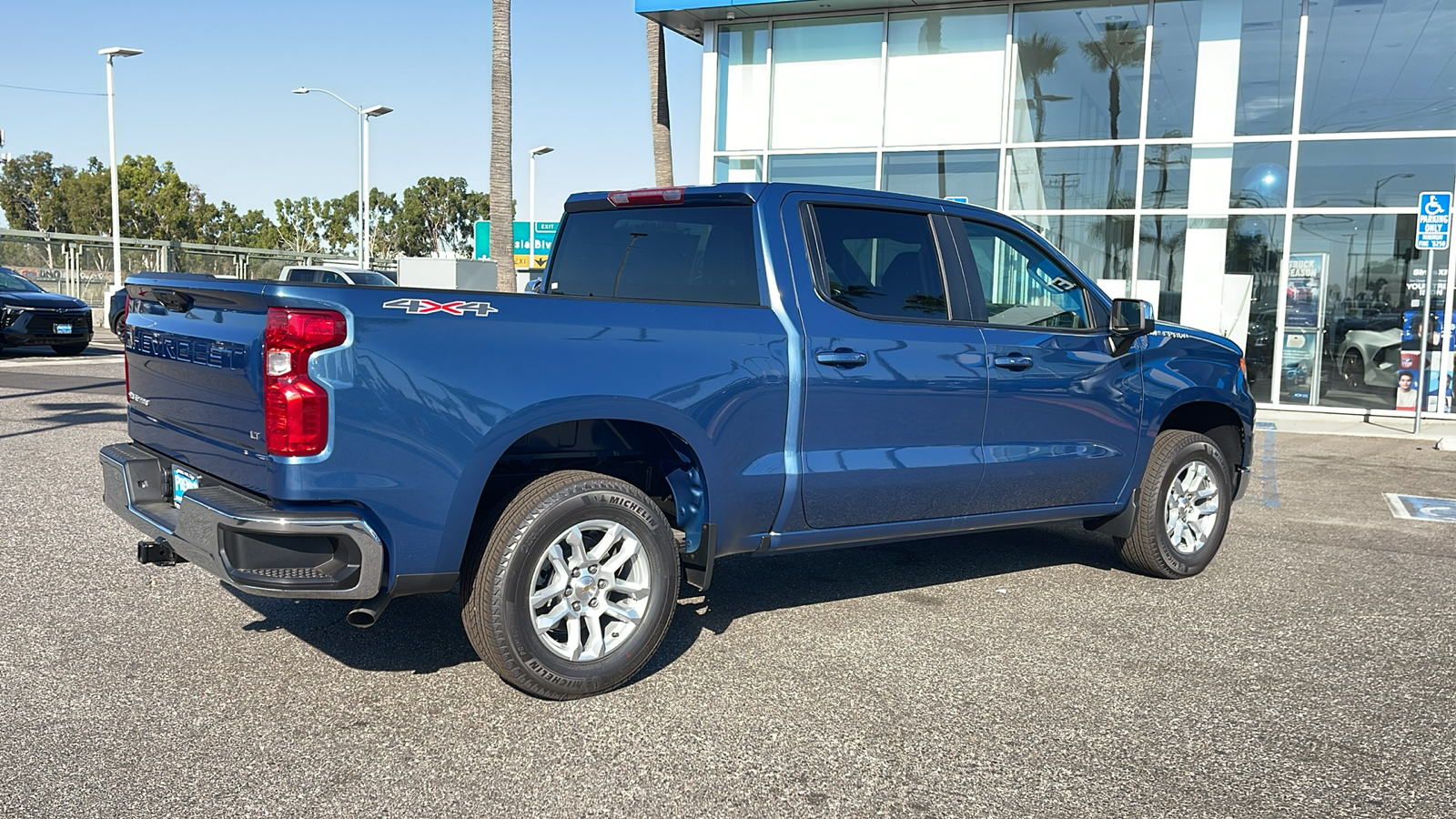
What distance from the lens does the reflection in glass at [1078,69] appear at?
16.7 m

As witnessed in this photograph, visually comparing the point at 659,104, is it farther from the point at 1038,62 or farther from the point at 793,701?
the point at 793,701

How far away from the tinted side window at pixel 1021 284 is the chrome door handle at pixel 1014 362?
0.62 ft

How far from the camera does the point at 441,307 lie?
3689mm

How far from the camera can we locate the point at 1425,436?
13.8m

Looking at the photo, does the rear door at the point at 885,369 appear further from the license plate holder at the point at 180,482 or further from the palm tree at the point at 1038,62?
the palm tree at the point at 1038,62

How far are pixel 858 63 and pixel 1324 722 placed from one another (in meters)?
15.5

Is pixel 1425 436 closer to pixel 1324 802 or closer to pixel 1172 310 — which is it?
pixel 1172 310

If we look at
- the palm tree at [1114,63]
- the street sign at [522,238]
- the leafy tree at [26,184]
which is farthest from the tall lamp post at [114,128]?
the leafy tree at [26,184]

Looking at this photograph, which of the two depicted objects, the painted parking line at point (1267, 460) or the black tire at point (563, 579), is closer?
the black tire at point (563, 579)

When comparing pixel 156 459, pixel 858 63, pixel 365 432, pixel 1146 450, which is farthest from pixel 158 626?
pixel 858 63

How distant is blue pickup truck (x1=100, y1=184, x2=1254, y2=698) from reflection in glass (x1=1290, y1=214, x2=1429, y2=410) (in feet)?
37.1

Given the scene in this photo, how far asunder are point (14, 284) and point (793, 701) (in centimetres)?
2057

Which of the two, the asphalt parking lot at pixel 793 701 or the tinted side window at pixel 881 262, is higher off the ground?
the tinted side window at pixel 881 262

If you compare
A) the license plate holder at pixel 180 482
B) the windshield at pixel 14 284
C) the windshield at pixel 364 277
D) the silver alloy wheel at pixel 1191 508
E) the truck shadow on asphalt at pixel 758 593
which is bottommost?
the truck shadow on asphalt at pixel 758 593
